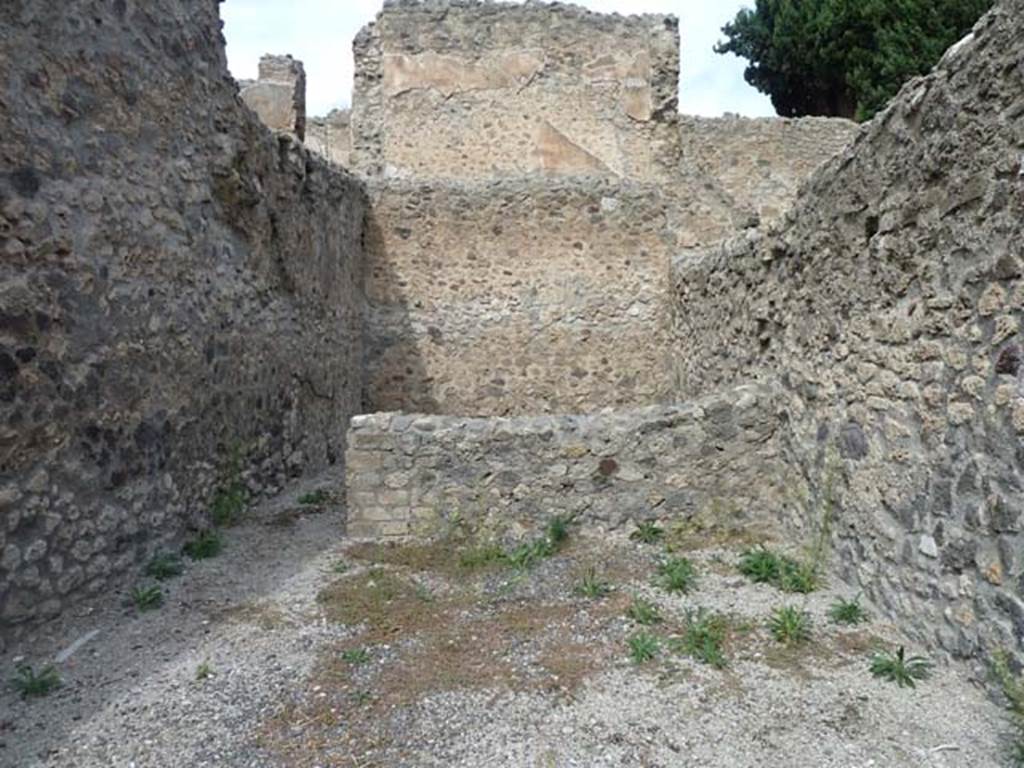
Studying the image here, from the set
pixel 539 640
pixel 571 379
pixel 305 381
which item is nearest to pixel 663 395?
pixel 571 379

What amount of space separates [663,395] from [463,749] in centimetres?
667

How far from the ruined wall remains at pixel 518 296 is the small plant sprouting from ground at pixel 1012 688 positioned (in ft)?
20.5

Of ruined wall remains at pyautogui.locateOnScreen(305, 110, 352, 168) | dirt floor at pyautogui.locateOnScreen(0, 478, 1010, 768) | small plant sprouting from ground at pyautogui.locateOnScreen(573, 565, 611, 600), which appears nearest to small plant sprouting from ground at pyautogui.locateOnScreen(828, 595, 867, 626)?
dirt floor at pyautogui.locateOnScreen(0, 478, 1010, 768)

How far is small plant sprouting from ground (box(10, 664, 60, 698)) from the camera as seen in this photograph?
315cm

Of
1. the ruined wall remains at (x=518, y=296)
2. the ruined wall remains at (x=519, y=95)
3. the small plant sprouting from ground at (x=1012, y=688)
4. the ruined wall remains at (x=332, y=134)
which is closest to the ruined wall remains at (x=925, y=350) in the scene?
the small plant sprouting from ground at (x=1012, y=688)

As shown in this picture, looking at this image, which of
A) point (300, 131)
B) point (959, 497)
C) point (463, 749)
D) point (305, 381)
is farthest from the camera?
point (300, 131)

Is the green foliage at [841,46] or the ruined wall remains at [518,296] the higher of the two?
the green foliage at [841,46]

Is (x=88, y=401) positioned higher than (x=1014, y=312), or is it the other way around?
(x=1014, y=312)

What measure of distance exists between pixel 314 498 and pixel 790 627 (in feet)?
13.3

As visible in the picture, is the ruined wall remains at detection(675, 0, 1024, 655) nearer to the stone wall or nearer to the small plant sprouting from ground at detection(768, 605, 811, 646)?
the small plant sprouting from ground at detection(768, 605, 811, 646)

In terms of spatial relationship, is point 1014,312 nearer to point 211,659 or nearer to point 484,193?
point 211,659

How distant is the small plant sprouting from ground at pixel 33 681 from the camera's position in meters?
3.15

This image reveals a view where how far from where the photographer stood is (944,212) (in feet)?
11.0

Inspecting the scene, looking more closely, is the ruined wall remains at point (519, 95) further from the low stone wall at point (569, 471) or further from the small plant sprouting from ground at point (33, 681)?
the small plant sprouting from ground at point (33, 681)
